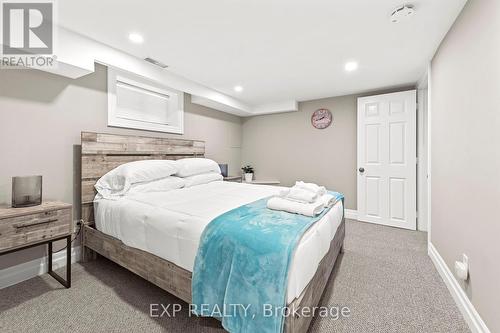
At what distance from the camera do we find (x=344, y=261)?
2355mm

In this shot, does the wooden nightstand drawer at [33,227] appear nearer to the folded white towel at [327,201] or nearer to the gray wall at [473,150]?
the folded white towel at [327,201]

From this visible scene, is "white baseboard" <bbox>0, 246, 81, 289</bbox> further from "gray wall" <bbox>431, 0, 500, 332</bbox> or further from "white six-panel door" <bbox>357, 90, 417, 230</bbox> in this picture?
"white six-panel door" <bbox>357, 90, 417, 230</bbox>

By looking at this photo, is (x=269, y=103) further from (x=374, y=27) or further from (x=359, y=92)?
(x=374, y=27)

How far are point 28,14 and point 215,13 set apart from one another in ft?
5.33

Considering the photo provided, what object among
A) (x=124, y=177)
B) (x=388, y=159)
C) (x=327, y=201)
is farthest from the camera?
(x=388, y=159)

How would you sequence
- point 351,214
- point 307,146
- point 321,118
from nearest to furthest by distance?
point 351,214 → point 321,118 → point 307,146

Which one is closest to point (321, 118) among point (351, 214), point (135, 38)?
point (351, 214)

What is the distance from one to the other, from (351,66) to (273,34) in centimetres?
131

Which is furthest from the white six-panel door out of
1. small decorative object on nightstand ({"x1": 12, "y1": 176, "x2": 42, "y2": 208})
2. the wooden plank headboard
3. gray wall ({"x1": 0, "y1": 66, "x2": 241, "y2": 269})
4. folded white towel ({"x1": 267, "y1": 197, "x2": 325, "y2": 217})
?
small decorative object on nightstand ({"x1": 12, "y1": 176, "x2": 42, "y2": 208})

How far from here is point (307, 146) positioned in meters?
4.46

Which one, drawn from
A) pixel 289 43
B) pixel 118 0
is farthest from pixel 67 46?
pixel 289 43

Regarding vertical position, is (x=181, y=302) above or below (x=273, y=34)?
below

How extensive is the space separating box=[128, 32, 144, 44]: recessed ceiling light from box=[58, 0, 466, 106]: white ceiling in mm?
52

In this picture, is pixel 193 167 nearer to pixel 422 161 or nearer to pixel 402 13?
pixel 402 13
